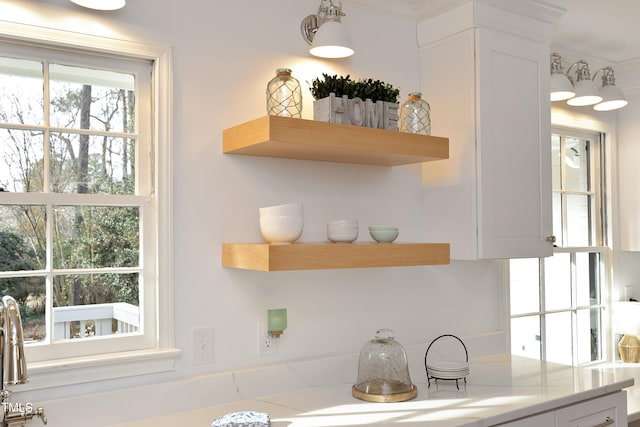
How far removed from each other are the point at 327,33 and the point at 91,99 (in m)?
0.87

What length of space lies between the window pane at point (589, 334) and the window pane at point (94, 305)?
2.76 metres

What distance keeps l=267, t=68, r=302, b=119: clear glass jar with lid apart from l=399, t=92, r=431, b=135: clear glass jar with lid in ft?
1.71

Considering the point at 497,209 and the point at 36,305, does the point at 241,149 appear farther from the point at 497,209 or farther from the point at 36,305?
the point at 497,209

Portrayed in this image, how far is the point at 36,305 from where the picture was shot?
1.90 m

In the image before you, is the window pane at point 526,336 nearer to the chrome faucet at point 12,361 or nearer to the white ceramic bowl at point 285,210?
the white ceramic bowl at point 285,210

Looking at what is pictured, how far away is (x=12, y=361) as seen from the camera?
1612mm

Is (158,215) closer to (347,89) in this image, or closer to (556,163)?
(347,89)

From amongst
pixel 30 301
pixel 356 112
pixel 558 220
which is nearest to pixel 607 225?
pixel 558 220

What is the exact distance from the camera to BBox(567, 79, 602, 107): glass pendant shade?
11.0 ft

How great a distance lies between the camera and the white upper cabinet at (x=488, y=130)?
2.58 metres

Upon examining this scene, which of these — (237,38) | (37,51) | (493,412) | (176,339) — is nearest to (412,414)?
(493,412)

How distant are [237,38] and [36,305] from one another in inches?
46.1

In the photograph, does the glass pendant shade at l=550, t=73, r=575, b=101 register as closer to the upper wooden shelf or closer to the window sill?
the upper wooden shelf

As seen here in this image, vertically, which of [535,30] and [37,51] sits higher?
[535,30]
